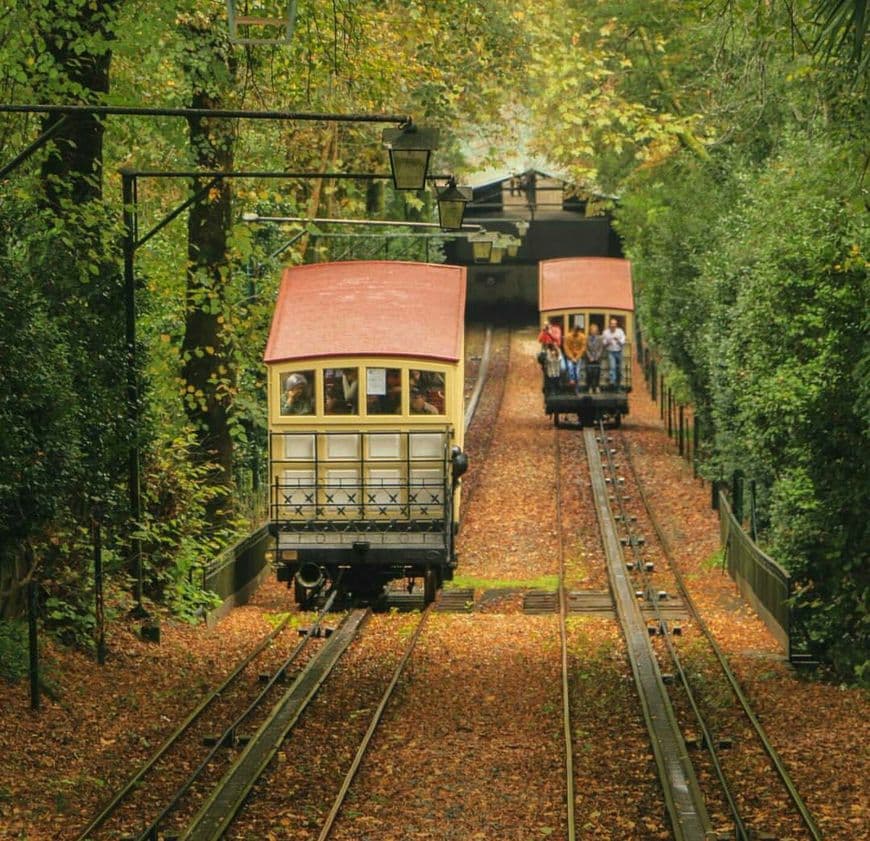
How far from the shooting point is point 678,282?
3694cm

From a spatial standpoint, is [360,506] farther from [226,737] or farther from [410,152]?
[410,152]

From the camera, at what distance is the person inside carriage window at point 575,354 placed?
3925 centimetres

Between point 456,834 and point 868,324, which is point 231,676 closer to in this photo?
point 456,834

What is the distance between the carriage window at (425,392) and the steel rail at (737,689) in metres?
4.38

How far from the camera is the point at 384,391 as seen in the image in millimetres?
20703

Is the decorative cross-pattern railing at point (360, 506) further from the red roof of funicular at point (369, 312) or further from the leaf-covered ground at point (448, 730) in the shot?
the red roof of funicular at point (369, 312)

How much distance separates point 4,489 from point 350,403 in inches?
333

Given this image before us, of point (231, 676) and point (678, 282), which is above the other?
point (678, 282)

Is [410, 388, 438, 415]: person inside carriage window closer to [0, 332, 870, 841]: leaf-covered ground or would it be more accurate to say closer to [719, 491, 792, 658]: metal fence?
[0, 332, 870, 841]: leaf-covered ground

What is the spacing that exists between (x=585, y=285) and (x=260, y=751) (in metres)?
28.4

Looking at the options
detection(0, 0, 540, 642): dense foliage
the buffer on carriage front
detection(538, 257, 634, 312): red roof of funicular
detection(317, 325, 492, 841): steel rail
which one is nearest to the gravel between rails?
the buffer on carriage front

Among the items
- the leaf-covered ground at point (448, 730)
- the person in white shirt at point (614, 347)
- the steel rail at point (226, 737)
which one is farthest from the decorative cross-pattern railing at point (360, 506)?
the person in white shirt at point (614, 347)

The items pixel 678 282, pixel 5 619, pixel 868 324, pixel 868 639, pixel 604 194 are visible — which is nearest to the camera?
pixel 868 324

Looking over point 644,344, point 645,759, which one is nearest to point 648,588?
point 645,759
